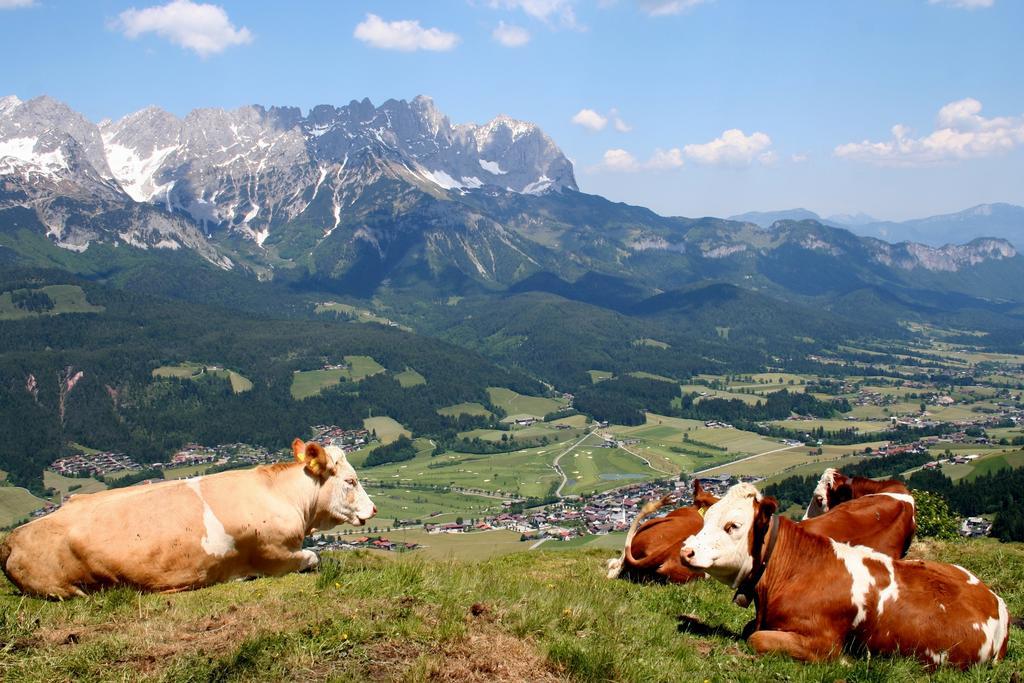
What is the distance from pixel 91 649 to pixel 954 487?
68.3 m

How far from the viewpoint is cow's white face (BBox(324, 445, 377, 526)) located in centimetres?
1155

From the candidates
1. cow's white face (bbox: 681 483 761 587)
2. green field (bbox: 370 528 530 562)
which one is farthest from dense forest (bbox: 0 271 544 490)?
cow's white face (bbox: 681 483 761 587)

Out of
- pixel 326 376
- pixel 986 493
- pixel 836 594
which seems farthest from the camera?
pixel 326 376

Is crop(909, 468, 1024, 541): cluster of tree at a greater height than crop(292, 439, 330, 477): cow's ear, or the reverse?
crop(292, 439, 330, 477): cow's ear

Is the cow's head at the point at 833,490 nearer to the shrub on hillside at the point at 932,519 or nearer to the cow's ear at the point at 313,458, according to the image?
the shrub on hillside at the point at 932,519

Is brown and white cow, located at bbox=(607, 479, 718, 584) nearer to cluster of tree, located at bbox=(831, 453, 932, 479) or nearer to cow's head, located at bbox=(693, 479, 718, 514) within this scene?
Answer: cow's head, located at bbox=(693, 479, 718, 514)

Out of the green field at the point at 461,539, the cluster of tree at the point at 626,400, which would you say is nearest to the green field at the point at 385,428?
the cluster of tree at the point at 626,400

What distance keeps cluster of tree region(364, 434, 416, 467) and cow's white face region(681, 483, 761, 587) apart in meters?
122

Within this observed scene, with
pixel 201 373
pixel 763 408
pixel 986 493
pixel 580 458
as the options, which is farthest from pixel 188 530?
pixel 201 373

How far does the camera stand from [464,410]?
561ft

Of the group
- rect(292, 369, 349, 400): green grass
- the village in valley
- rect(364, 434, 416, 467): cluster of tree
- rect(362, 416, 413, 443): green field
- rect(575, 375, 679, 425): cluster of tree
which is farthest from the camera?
rect(292, 369, 349, 400): green grass

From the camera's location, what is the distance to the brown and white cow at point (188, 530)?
8.97 m

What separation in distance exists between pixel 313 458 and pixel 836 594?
7.22 m

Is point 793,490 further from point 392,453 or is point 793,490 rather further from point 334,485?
point 392,453
